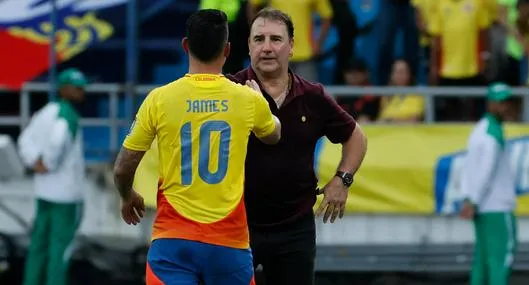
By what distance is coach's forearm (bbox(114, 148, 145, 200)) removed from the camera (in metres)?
7.00

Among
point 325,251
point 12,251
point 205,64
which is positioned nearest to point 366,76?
point 325,251

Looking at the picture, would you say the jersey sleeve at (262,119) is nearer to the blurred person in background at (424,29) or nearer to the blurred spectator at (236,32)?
the blurred spectator at (236,32)

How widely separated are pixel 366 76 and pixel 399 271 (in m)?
1.95

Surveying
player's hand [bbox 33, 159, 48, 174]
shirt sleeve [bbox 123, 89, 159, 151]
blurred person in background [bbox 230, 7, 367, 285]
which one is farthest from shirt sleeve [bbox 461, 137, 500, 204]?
shirt sleeve [bbox 123, 89, 159, 151]

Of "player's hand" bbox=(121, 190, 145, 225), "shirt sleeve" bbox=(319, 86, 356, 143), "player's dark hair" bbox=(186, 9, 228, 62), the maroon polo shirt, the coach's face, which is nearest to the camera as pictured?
"player's dark hair" bbox=(186, 9, 228, 62)

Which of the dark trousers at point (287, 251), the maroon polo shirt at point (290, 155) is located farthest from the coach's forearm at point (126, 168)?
the dark trousers at point (287, 251)

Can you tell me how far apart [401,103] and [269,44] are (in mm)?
6981

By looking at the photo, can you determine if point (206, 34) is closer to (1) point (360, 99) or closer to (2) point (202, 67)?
(2) point (202, 67)

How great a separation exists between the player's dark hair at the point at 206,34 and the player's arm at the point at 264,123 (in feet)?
1.00

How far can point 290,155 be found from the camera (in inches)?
312

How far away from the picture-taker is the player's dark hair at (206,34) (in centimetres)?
689

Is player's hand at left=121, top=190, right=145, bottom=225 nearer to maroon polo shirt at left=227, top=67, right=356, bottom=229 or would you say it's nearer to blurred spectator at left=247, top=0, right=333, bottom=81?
maroon polo shirt at left=227, top=67, right=356, bottom=229

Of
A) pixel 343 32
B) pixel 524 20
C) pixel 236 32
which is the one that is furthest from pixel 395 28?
pixel 236 32

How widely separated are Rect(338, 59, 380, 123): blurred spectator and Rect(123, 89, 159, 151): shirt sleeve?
7683mm
